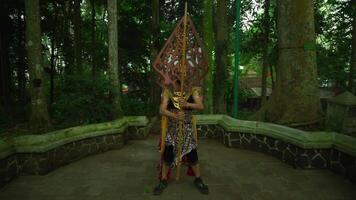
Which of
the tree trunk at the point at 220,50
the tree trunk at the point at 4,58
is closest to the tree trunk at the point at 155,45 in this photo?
the tree trunk at the point at 220,50

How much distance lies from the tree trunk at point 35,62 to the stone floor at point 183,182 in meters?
1.80

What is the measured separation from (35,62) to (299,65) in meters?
6.54

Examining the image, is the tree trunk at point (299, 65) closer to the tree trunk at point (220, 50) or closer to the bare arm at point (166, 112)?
the bare arm at point (166, 112)

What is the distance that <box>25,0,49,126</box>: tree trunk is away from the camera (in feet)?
23.4

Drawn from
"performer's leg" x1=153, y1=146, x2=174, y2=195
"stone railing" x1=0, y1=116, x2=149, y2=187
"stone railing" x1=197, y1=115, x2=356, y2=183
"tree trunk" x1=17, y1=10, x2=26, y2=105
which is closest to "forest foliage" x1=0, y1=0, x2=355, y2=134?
"tree trunk" x1=17, y1=10, x2=26, y2=105

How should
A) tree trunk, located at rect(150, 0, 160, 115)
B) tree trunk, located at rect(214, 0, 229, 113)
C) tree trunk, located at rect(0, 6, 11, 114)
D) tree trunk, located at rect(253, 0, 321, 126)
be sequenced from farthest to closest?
1. tree trunk, located at rect(150, 0, 160, 115)
2. tree trunk, located at rect(214, 0, 229, 113)
3. tree trunk, located at rect(0, 6, 11, 114)
4. tree trunk, located at rect(253, 0, 321, 126)

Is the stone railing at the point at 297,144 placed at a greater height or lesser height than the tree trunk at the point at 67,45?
lesser

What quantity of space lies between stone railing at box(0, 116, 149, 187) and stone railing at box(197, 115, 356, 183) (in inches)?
122

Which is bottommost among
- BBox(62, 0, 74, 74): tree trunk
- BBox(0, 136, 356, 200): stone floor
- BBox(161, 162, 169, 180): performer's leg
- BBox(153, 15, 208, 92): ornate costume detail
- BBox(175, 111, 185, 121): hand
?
BBox(0, 136, 356, 200): stone floor

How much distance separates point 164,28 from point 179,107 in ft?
40.0

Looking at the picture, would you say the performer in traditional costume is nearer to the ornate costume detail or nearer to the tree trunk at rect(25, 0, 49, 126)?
the ornate costume detail

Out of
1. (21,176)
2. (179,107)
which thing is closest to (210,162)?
(179,107)

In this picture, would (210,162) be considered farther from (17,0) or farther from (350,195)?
(17,0)

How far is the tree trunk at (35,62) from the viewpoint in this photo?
23.4ft
